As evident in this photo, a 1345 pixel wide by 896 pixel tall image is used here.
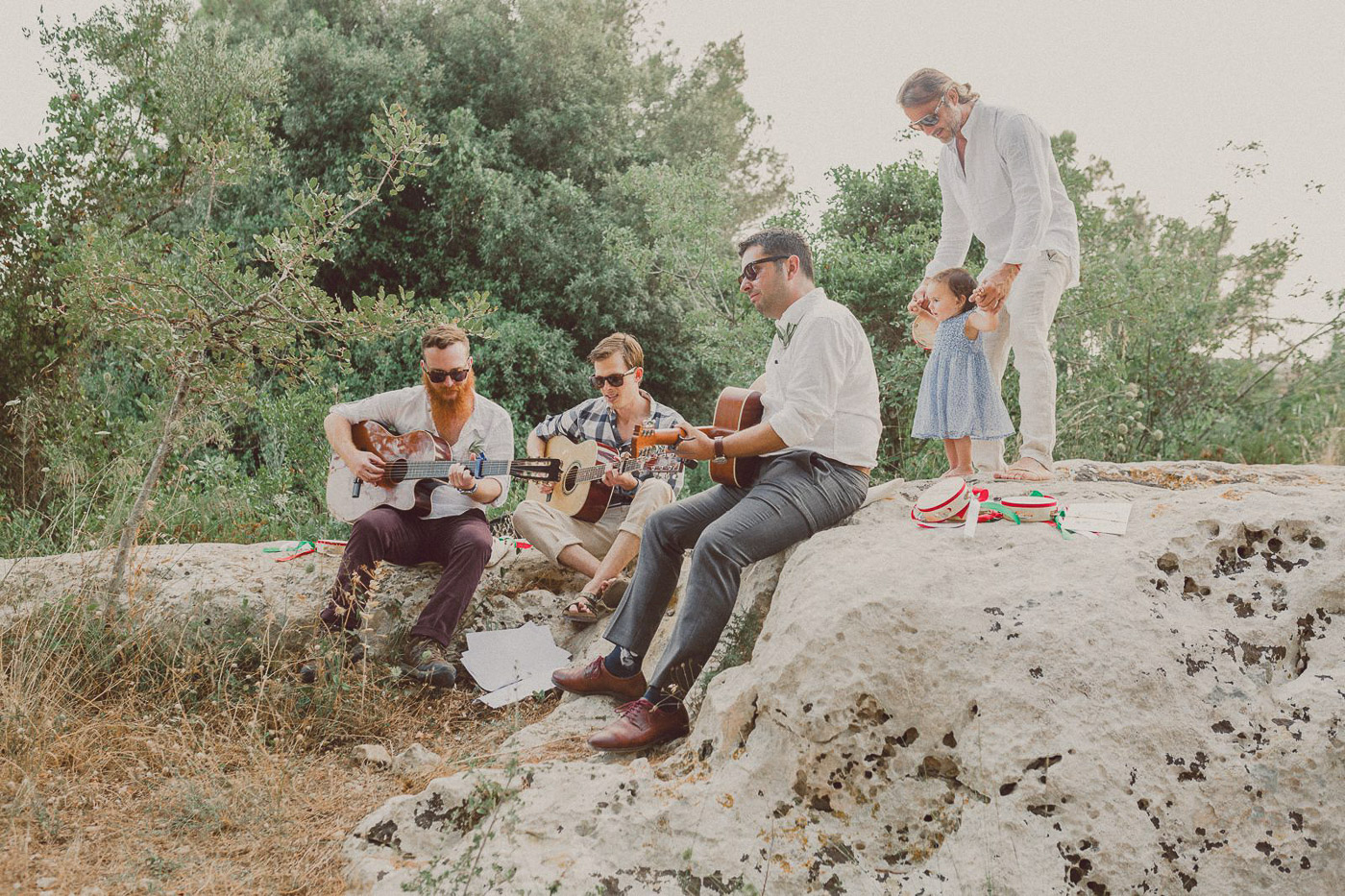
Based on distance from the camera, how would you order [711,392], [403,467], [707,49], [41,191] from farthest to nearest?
[707,49]
[711,392]
[41,191]
[403,467]

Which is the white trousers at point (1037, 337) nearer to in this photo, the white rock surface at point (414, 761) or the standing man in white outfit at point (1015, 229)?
the standing man in white outfit at point (1015, 229)

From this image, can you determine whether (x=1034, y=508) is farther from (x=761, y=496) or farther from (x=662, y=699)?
(x=662, y=699)

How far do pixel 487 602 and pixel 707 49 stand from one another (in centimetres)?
1317

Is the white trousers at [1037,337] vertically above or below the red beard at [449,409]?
above

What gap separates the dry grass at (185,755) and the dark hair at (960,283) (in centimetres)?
289

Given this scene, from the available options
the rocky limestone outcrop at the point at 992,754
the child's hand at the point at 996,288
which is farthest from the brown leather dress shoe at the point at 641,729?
the child's hand at the point at 996,288

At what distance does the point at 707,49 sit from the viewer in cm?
1592

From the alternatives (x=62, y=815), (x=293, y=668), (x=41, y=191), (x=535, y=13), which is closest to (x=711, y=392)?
(x=535, y=13)

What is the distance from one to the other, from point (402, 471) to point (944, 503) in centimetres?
293

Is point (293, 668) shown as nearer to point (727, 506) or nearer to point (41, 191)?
point (727, 506)

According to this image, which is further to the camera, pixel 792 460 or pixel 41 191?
pixel 41 191

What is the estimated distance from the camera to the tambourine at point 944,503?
3602 millimetres

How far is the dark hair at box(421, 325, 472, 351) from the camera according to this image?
5008 mm

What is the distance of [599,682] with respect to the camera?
3.89m
